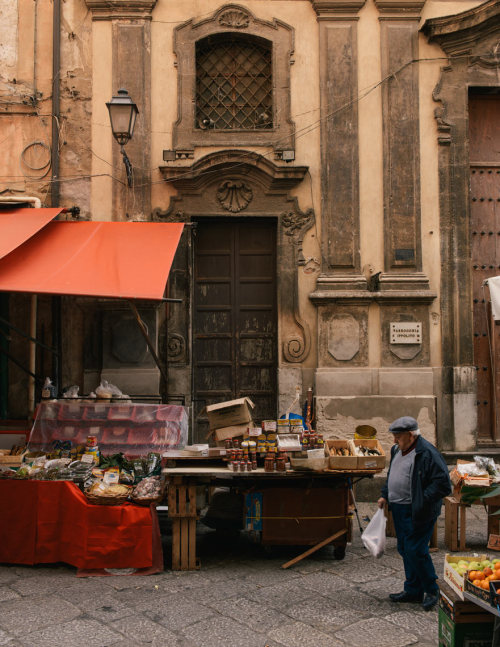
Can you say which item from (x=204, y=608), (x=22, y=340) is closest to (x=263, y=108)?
(x=22, y=340)

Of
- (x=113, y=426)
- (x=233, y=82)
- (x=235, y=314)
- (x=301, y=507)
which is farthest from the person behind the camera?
(x=233, y=82)

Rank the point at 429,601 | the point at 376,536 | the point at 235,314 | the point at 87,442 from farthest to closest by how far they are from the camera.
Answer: the point at 235,314 → the point at 87,442 → the point at 376,536 → the point at 429,601

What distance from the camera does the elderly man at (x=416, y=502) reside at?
5.02 metres

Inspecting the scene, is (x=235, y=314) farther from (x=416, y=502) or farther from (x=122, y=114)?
(x=416, y=502)

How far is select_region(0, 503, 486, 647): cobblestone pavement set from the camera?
4.56m

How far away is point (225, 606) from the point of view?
5109 millimetres

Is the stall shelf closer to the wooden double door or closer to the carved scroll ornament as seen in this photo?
the wooden double door

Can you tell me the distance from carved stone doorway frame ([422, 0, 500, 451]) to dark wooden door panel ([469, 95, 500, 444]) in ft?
1.08

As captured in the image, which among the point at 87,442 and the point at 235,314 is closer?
the point at 87,442

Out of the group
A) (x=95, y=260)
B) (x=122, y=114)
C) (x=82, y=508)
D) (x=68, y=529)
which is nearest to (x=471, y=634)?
(x=82, y=508)

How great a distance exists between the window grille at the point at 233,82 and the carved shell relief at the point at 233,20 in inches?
8.5

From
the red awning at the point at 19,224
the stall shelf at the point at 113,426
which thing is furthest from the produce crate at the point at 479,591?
the red awning at the point at 19,224

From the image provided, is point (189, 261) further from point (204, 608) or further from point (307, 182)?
point (204, 608)

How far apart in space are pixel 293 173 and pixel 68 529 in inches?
211
